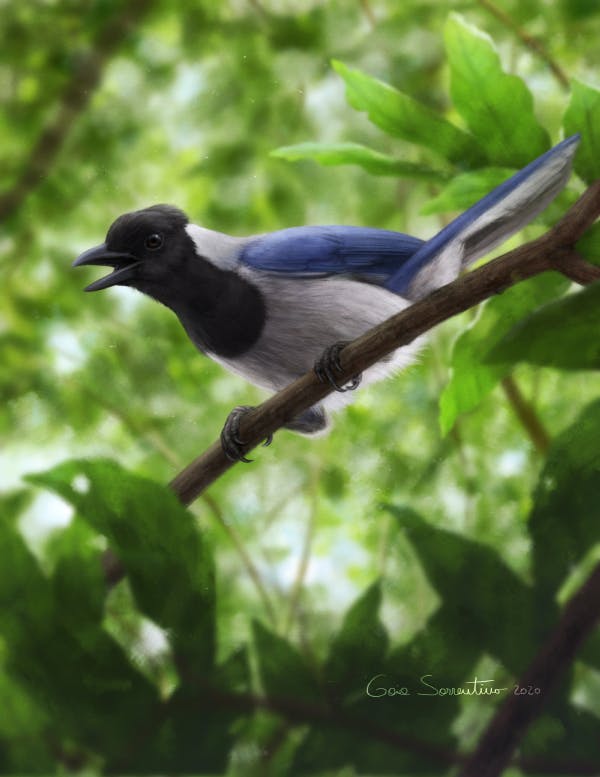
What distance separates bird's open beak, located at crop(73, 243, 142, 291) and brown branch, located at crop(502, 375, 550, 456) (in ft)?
0.92

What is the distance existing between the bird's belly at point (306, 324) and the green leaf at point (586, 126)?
0.14m

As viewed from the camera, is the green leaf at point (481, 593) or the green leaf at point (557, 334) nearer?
the green leaf at point (557, 334)

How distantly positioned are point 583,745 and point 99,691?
0.31 meters

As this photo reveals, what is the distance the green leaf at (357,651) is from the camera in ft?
1.74

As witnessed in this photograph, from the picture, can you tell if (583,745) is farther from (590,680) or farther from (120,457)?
(120,457)

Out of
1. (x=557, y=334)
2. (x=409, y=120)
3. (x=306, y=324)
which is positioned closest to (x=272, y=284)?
(x=306, y=324)

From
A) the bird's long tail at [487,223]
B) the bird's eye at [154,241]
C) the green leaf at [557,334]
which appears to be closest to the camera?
the green leaf at [557,334]

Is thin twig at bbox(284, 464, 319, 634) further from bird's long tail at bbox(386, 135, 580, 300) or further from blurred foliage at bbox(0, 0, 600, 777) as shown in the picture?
bird's long tail at bbox(386, 135, 580, 300)

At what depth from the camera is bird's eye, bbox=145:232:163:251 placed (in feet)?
1.92

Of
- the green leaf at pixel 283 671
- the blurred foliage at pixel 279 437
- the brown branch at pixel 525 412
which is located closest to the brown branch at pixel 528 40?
the blurred foliage at pixel 279 437

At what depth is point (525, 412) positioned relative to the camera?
60 cm

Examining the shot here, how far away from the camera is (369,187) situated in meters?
0.67

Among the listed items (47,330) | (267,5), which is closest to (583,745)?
(47,330)

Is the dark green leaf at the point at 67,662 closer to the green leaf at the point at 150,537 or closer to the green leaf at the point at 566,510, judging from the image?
the green leaf at the point at 150,537
